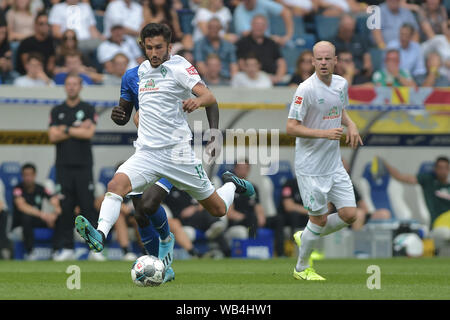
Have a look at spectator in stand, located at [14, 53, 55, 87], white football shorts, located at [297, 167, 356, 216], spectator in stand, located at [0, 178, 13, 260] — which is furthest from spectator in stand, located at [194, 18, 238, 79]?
white football shorts, located at [297, 167, 356, 216]

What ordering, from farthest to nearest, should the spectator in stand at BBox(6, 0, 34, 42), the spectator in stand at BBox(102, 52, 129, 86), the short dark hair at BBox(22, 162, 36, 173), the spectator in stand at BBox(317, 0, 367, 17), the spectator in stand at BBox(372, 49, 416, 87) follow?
1. the spectator in stand at BBox(317, 0, 367, 17)
2. the spectator in stand at BBox(372, 49, 416, 87)
3. the spectator in stand at BBox(6, 0, 34, 42)
4. the spectator in stand at BBox(102, 52, 129, 86)
5. the short dark hair at BBox(22, 162, 36, 173)

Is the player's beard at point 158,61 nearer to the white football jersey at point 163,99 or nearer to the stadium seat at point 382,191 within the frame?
the white football jersey at point 163,99

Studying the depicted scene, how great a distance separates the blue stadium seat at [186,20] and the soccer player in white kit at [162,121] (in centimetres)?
908

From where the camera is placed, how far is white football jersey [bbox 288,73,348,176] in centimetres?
994

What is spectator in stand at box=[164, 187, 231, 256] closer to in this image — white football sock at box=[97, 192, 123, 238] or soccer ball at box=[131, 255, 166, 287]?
soccer ball at box=[131, 255, 166, 287]

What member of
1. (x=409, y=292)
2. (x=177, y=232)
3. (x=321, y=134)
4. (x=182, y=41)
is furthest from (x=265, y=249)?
(x=409, y=292)

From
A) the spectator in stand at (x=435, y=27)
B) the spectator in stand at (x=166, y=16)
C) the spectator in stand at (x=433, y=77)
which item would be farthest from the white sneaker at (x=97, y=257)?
the spectator in stand at (x=435, y=27)

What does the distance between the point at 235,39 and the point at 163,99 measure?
908 cm

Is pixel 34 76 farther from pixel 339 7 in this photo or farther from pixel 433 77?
pixel 433 77

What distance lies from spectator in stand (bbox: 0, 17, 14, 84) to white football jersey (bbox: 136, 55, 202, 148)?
748 centimetres

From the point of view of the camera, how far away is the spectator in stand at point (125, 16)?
17391 mm

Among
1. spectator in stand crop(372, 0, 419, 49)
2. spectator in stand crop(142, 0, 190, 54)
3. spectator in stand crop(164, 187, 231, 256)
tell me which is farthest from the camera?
spectator in stand crop(372, 0, 419, 49)

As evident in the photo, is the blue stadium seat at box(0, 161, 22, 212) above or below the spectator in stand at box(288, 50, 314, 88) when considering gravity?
below

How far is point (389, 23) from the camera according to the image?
61.6 ft
